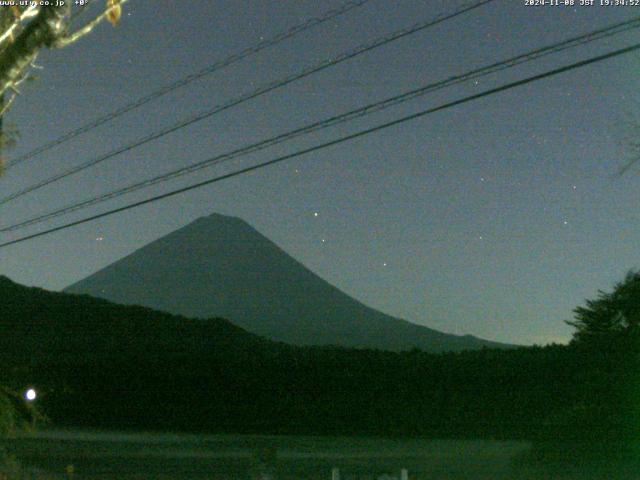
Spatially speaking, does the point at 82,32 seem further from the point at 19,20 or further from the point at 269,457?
the point at 269,457

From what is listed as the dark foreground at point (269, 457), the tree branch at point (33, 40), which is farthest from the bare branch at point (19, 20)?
the dark foreground at point (269, 457)

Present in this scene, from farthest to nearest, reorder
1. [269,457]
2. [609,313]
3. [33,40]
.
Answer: [609,313] → [269,457] → [33,40]

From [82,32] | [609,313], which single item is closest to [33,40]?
[82,32]

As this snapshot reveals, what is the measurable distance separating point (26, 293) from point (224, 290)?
88540mm

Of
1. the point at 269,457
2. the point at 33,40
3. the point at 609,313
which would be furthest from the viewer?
the point at 609,313

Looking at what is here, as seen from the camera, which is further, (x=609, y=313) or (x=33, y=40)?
(x=609, y=313)

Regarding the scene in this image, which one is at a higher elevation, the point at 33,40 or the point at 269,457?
the point at 33,40

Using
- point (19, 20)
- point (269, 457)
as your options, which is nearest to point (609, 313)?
point (269, 457)

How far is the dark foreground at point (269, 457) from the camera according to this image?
21.5 meters

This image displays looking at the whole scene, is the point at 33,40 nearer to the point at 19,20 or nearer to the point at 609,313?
the point at 19,20

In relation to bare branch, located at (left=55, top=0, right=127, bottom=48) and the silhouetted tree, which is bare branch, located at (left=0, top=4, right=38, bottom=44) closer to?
bare branch, located at (left=55, top=0, right=127, bottom=48)

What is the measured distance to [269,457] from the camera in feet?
50.0

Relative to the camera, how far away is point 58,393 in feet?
143

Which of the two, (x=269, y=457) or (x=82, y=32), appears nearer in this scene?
(x=82, y=32)
